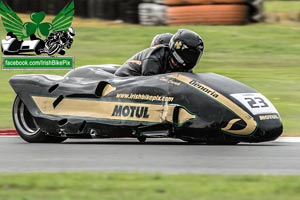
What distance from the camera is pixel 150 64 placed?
10219 millimetres

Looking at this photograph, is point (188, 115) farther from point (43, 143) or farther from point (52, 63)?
point (52, 63)

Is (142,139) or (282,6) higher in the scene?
(142,139)

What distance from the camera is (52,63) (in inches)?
782

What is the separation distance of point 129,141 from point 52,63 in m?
9.43

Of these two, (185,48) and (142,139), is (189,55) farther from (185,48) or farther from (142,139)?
(142,139)

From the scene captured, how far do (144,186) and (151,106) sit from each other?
270 centimetres

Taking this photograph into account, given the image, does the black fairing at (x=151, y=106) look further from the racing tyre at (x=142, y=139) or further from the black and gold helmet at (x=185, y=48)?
the black and gold helmet at (x=185, y=48)

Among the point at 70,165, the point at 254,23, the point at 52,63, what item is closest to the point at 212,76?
the point at 70,165

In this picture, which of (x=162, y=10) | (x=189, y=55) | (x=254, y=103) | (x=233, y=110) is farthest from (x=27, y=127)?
(x=162, y=10)

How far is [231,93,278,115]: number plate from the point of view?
31.2 ft

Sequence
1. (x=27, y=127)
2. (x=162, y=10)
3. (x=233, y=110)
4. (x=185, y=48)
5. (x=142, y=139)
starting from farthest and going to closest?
(x=162, y=10) → (x=27, y=127) → (x=142, y=139) → (x=185, y=48) → (x=233, y=110)

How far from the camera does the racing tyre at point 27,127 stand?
10.8m

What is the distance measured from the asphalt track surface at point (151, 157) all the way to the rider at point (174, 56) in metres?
0.84

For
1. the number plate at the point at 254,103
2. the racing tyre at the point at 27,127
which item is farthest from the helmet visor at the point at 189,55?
the racing tyre at the point at 27,127
